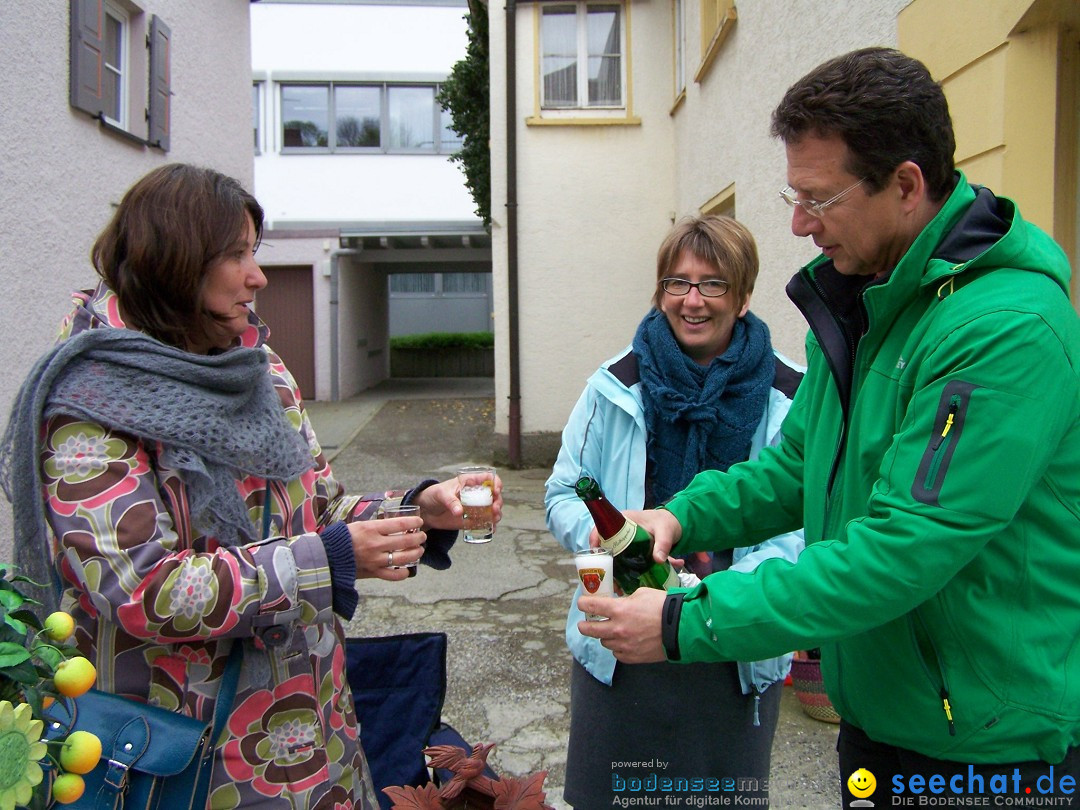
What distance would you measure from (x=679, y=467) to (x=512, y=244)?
815 centimetres

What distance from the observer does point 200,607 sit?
163 centimetres

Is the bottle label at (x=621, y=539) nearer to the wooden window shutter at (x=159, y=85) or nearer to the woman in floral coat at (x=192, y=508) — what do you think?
the woman in floral coat at (x=192, y=508)

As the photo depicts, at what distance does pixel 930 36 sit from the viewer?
147 inches

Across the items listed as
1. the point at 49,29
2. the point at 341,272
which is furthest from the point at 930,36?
the point at 341,272

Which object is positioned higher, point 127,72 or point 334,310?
point 127,72

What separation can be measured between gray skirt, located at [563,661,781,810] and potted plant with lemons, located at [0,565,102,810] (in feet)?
4.94

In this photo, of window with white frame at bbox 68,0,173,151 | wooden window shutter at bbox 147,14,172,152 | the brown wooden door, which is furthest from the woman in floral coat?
the brown wooden door

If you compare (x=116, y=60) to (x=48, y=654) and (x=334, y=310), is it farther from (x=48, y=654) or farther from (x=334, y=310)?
(x=334, y=310)

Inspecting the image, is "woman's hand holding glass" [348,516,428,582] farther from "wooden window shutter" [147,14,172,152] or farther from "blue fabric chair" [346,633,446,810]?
"wooden window shutter" [147,14,172,152]

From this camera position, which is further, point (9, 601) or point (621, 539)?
point (621, 539)

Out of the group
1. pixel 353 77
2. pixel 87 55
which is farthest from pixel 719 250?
pixel 353 77

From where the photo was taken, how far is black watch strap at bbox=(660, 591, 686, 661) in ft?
5.29

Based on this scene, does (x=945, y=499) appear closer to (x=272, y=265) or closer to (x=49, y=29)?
(x=49, y=29)

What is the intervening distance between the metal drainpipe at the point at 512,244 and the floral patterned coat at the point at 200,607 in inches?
328
